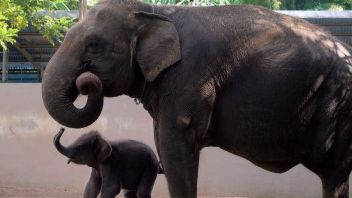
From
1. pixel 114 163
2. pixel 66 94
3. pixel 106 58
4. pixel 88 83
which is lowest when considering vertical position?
pixel 114 163

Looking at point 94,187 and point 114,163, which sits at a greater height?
point 114,163

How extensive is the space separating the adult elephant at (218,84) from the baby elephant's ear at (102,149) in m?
2.11

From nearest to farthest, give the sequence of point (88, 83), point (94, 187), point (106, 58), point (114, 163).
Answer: point (88, 83) < point (106, 58) < point (114, 163) < point (94, 187)

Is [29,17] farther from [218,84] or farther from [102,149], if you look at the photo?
[218,84]

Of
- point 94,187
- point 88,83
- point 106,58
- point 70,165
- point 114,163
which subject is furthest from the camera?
point 70,165

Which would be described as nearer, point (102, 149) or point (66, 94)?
point (66, 94)

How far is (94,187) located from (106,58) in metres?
2.82

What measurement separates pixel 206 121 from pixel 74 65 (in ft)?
3.32

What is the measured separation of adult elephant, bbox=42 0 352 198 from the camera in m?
5.34

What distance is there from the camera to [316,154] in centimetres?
539

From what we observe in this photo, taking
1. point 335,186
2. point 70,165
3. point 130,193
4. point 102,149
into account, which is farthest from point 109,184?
point 70,165

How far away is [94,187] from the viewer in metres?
7.98

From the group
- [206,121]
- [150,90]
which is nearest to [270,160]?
[206,121]

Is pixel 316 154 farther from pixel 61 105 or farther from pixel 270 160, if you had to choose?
pixel 61 105
